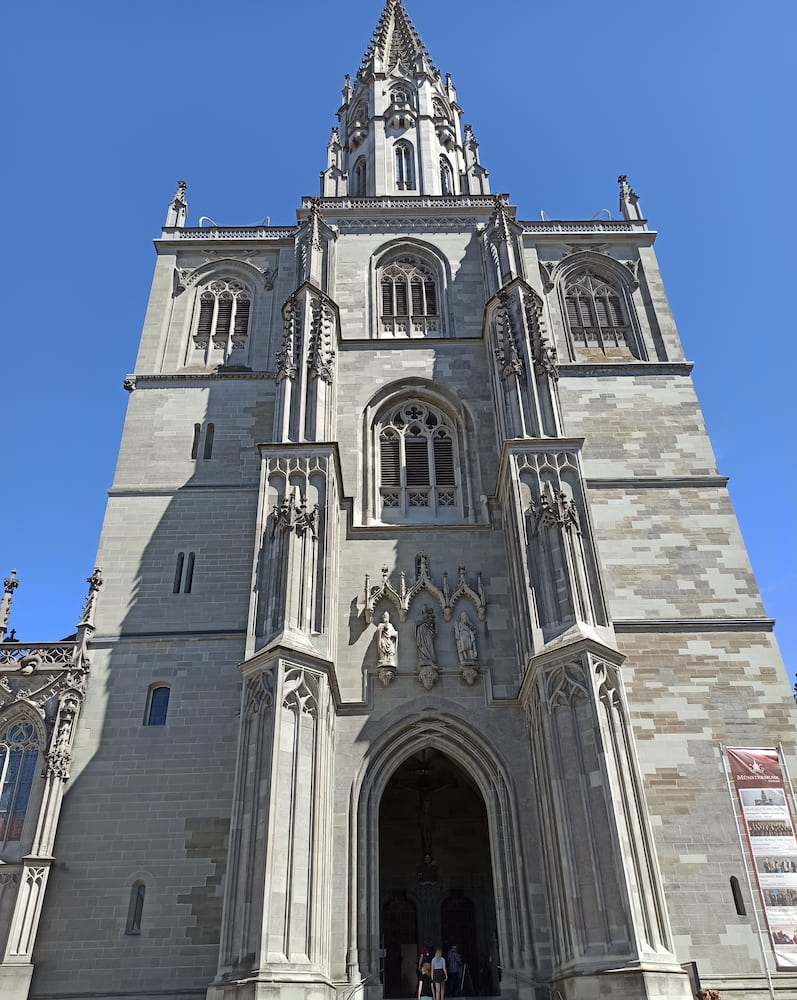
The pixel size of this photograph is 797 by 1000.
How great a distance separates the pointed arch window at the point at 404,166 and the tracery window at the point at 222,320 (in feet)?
25.9

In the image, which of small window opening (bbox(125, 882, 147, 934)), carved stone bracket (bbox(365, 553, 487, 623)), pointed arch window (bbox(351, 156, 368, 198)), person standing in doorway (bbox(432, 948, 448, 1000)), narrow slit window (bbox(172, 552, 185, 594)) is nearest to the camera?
person standing in doorway (bbox(432, 948, 448, 1000))

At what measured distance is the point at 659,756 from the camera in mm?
16062

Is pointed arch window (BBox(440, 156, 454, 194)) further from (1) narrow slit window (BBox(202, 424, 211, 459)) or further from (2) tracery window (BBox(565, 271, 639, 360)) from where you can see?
(1) narrow slit window (BBox(202, 424, 211, 459))

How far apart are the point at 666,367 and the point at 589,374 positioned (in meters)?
2.09

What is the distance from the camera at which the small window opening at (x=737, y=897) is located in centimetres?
1455

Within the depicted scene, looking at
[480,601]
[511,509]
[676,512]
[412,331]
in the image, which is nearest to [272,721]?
[480,601]

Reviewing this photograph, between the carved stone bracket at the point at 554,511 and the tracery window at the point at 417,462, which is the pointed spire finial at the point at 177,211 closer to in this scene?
the tracery window at the point at 417,462

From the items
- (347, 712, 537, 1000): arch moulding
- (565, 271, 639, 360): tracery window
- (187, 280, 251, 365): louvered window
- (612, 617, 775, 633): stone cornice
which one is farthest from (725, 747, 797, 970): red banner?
(187, 280, 251, 365): louvered window

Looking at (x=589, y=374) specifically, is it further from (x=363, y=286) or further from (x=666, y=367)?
(x=363, y=286)

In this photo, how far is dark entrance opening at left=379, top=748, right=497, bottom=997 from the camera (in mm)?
17875

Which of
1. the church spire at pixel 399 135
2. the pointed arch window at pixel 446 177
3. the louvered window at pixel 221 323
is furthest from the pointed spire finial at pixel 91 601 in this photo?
the pointed arch window at pixel 446 177

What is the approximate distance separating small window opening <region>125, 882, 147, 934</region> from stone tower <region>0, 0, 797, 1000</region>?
1.9 inches

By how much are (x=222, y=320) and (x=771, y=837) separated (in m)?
18.3

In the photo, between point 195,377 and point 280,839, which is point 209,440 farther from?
point 280,839
